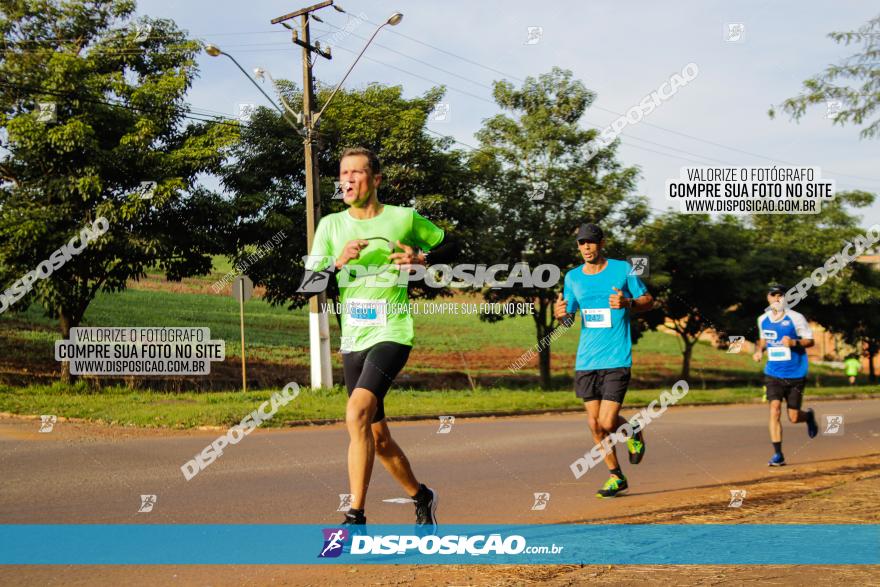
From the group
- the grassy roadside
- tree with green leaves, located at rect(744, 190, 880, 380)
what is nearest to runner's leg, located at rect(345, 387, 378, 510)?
the grassy roadside

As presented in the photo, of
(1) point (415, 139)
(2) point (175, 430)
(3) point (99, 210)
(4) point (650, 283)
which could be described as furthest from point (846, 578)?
(4) point (650, 283)

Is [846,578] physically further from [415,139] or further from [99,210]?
[415,139]

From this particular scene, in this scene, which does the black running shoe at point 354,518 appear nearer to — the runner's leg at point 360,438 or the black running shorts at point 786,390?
the runner's leg at point 360,438

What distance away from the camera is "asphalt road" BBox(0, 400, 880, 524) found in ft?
22.1

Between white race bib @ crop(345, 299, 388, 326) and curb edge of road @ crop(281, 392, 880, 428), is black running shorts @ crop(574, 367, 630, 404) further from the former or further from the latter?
curb edge of road @ crop(281, 392, 880, 428)

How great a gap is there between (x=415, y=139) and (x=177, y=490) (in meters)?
20.0

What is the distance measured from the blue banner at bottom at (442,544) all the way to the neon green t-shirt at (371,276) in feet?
3.63

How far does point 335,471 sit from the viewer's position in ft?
30.2

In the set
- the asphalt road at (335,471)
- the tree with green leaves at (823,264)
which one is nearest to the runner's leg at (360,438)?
the asphalt road at (335,471)

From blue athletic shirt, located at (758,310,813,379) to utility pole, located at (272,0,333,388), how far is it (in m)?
10.5

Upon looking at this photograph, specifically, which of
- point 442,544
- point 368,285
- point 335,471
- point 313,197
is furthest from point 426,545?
point 313,197

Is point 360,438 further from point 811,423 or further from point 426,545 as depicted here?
point 811,423

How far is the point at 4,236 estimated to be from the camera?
20.0 metres

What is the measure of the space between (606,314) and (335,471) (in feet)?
11.8
